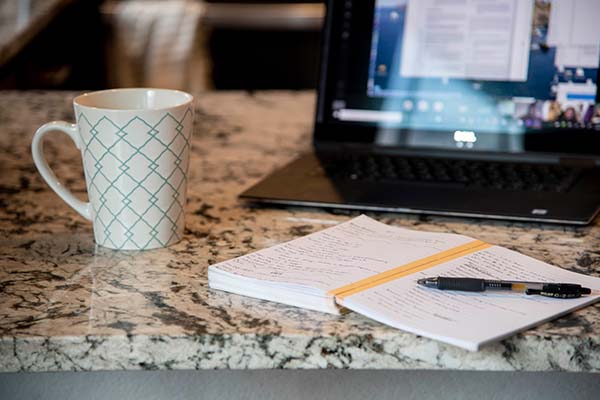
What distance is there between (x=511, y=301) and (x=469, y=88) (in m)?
0.46

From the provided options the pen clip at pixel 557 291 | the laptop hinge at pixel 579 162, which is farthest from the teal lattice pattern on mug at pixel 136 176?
the laptop hinge at pixel 579 162

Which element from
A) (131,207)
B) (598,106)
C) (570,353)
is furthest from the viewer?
(598,106)

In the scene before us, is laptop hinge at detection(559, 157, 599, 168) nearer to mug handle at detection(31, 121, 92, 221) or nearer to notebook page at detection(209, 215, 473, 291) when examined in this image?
notebook page at detection(209, 215, 473, 291)

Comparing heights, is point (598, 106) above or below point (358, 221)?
above

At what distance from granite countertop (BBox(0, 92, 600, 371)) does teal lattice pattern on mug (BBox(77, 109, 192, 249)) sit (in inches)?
0.9

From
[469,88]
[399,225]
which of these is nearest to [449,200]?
[399,225]

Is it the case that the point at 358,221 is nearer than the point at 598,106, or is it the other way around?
the point at 358,221

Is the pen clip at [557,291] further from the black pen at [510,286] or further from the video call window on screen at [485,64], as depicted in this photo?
the video call window on screen at [485,64]

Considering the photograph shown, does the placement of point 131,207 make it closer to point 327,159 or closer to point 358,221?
point 358,221

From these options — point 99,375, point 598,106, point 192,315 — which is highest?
point 598,106

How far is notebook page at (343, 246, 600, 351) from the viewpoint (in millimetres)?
669

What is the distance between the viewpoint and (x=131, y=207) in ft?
2.77

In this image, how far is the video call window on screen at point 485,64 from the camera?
110 cm

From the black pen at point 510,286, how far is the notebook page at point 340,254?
0.20 feet
